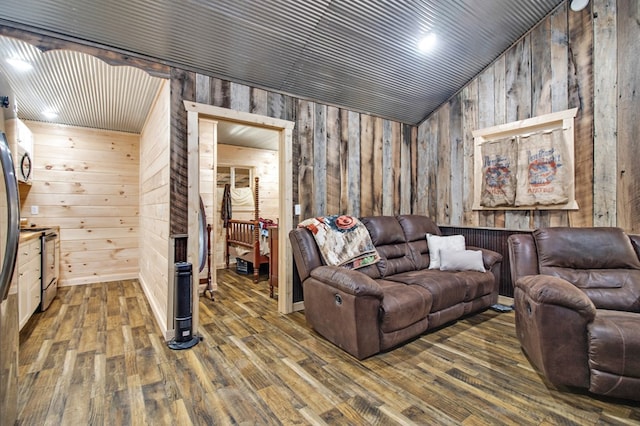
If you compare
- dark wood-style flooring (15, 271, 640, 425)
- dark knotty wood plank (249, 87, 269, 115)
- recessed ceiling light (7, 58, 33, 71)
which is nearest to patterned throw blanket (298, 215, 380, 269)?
dark wood-style flooring (15, 271, 640, 425)

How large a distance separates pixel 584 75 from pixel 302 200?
3.12 metres

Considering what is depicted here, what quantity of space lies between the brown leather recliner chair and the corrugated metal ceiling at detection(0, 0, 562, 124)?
217cm

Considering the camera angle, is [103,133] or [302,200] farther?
[103,133]

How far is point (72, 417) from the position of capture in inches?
65.0

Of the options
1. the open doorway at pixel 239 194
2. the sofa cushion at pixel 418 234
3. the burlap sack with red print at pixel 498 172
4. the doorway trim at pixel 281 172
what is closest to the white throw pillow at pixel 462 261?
the sofa cushion at pixel 418 234

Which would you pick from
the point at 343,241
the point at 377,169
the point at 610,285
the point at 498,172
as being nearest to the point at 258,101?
the point at 343,241

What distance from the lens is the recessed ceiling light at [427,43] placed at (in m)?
3.00

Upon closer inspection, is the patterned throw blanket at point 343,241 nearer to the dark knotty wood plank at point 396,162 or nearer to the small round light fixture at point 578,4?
the dark knotty wood plank at point 396,162

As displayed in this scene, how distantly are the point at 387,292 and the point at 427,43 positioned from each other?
8.39 ft

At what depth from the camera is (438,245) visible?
346cm

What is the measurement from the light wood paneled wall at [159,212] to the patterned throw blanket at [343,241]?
52.3 inches

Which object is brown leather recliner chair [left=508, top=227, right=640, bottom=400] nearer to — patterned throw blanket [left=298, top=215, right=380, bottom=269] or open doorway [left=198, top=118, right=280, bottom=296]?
patterned throw blanket [left=298, top=215, right=380, bottom=269]

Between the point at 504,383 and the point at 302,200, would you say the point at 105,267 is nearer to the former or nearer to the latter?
the point at 302,200

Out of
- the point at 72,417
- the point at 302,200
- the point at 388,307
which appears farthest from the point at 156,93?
the point at 388,307
